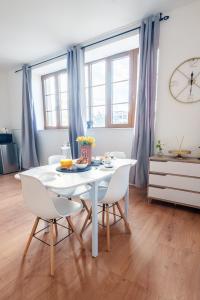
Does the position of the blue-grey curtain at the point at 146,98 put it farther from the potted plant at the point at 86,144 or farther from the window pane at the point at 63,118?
the window pane at the point at 63,118

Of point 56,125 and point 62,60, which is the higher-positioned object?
point 62,60

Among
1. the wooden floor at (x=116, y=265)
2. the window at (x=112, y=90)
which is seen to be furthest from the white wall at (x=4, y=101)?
the wooden floor at (x=116, y=265)

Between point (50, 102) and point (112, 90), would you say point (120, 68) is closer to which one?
point (112, 90)

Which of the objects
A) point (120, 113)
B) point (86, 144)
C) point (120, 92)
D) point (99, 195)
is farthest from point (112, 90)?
point (99, 195)

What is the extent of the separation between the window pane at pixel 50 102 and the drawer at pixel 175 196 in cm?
331

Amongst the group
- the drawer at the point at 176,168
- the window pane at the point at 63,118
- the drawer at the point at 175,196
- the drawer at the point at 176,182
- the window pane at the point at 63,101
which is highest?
the window pane at the point at 63,101

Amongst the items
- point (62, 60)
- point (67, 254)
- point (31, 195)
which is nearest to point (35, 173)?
point (31, 195)

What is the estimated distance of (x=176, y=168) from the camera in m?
2.33

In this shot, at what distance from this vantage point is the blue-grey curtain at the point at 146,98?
2.56 m

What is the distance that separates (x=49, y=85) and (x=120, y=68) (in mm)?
2143

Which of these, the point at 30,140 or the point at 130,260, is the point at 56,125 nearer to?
the point at 30,140

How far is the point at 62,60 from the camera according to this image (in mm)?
3744

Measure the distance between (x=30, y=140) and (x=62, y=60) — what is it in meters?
2.09

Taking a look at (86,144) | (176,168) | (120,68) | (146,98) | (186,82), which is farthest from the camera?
(120,68)
